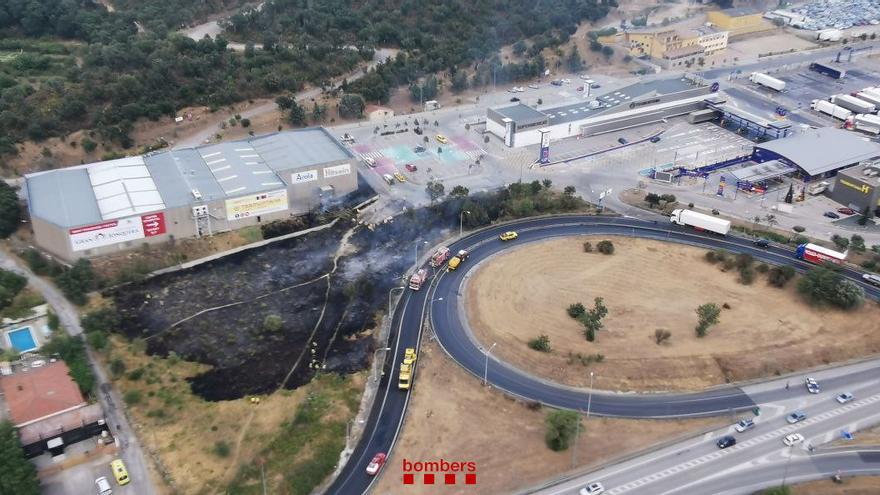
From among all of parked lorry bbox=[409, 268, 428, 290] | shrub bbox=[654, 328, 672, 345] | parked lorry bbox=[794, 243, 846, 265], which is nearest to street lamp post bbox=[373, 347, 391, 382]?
parked lorry bbox=[409, 268, 428, 290]

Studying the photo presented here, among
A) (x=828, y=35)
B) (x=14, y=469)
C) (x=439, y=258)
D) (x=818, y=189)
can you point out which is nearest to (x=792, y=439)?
(x=439, y=258)

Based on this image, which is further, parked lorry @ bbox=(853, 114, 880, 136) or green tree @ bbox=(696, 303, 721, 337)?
parked lorry @ bbox=(853, 114, 880, 136)

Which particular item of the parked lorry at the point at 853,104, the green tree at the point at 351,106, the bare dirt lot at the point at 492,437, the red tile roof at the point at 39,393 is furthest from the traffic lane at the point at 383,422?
the parked lorry at the point at 853,104

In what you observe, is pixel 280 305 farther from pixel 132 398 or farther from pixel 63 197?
pixel 63 197

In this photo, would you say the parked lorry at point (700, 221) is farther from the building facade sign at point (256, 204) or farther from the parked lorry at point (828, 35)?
the parked lorry at point (828, 35)

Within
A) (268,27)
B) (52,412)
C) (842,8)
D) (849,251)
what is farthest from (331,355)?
(842,8)

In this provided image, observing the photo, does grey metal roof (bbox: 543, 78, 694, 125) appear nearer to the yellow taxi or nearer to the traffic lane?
the traffic lane

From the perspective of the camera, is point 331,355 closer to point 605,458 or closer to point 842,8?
point 605,458
